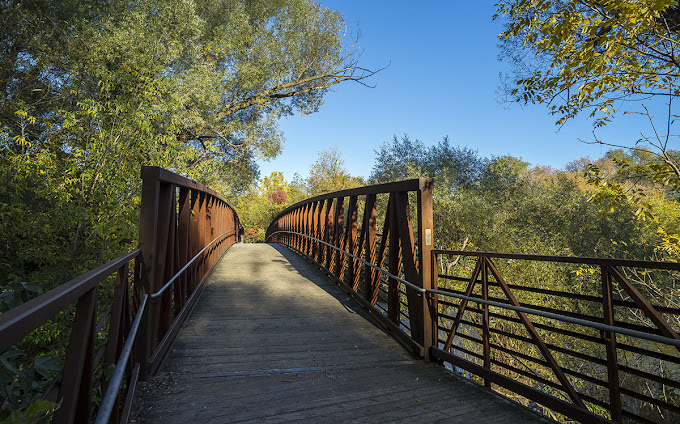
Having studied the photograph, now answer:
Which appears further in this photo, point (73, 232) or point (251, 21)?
point (251, 21)

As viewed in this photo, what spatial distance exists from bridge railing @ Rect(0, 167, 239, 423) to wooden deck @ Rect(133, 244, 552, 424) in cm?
26

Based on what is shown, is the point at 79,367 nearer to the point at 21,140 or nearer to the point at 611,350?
the point at 611,350

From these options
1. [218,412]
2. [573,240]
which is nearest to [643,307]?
[218,412]

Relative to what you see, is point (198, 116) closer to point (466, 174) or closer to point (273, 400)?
point (273, 400)

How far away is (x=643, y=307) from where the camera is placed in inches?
90.7

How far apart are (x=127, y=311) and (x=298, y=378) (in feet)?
5.05

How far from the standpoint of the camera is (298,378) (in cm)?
328

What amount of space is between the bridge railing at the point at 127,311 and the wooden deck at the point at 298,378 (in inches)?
10.2

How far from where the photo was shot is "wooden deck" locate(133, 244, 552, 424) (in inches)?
106

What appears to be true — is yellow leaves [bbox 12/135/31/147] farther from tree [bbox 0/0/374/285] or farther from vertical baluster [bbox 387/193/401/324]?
vertical baluster [bbox 387/193/401/324]

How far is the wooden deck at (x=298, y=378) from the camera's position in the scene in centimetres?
270

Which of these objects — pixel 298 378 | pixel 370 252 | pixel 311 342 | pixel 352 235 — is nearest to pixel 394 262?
pixel 370 252

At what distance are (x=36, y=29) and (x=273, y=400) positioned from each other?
1232 centimetres

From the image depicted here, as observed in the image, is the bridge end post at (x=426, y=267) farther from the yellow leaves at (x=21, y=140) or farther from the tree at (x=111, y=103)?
the yellow leaves at (x=21, y=140)
